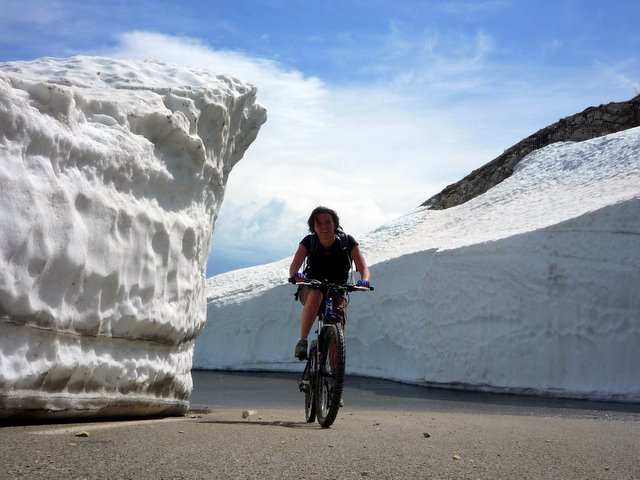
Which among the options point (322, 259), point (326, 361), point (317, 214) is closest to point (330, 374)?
point (326, 361)

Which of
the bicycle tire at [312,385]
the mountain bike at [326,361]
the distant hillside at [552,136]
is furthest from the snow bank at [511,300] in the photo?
the mountain bike at [326,361]

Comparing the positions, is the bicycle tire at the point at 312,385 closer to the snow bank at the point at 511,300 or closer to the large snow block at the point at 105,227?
the large snow block at the point at 105,227

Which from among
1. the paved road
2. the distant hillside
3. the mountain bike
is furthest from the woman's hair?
the distant hillside

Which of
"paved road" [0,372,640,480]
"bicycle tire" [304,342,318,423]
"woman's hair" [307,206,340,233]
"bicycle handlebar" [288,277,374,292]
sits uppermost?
"woman's hair" [307,206,340,233]

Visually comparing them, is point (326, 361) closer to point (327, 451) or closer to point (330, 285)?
point (330, 285)

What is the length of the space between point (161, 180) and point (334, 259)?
1.56 meters

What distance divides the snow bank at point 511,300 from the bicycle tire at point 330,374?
284 inches

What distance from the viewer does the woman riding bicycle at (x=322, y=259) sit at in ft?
21.1

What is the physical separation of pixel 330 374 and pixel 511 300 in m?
8.55

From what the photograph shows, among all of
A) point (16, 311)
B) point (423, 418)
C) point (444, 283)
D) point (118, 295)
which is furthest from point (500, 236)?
point (16, 311)

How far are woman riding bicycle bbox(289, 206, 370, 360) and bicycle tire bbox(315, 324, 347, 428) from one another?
232 millimetres

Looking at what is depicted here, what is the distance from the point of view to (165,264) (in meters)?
6.76

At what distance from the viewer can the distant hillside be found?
82.2 ft

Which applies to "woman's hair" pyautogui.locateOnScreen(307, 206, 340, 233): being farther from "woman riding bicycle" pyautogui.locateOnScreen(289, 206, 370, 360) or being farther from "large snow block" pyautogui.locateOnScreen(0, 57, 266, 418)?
"large snow block" pyautogui.locateOnScreen(0, 57, 266, 418)
